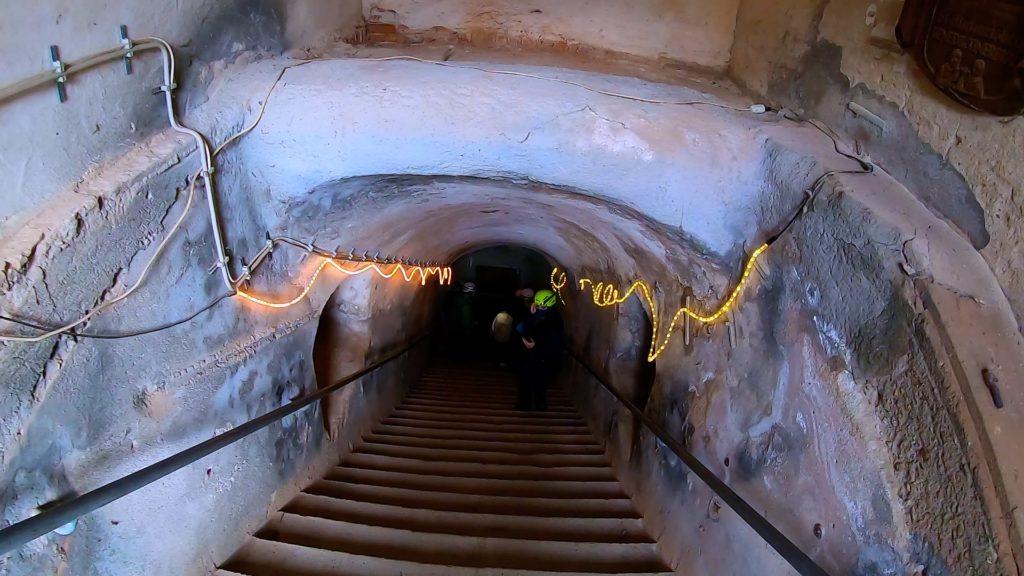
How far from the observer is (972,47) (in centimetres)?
158

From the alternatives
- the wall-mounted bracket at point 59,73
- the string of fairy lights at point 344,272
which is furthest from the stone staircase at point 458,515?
the wall-mounted bracket at point 59,73

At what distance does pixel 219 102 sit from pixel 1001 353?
2.62m

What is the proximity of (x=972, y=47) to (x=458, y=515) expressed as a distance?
10.2ft

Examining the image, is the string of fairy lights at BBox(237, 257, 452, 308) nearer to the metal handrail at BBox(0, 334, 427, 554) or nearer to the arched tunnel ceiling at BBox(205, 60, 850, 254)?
the arched tunnel ceiling at BBox(205, 60, 850, 254)

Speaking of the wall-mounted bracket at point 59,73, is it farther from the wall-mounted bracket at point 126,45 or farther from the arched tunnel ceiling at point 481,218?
the arched tunnel ceiling at point 481,218

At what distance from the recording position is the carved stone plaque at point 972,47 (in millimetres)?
1461

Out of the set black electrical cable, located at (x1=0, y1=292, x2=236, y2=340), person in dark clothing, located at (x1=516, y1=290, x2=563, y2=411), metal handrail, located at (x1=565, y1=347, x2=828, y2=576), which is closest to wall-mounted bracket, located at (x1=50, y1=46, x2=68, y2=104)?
black electrical cable, located at (x1=0, y1=292, x2=236, y2=340)

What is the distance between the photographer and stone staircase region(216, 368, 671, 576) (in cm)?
300

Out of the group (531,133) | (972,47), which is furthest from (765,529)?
(531,133)

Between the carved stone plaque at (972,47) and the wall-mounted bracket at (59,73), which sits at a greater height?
the carved stone plaque at (972,47)

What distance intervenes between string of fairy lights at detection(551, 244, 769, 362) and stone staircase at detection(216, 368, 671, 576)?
1.05 meters

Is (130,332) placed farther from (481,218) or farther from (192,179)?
(481,218)

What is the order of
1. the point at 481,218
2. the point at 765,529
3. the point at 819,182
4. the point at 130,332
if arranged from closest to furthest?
1. the point at 765,529
2. the point at 819,182
3. the point at 130,332
4. the point at 481,218

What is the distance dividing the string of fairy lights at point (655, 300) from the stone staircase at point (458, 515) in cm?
105
